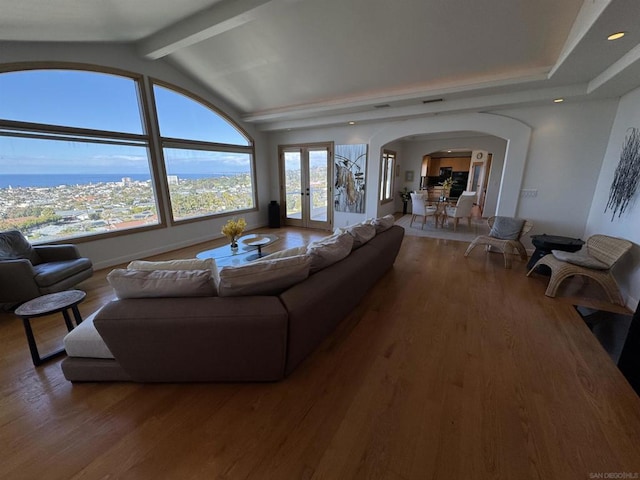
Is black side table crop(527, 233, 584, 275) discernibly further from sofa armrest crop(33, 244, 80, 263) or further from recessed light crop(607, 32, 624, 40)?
sofa armrest crop(33, 244, 80, 263)

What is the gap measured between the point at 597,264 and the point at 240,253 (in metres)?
4.34

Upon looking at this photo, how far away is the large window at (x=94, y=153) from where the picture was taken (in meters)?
3.23

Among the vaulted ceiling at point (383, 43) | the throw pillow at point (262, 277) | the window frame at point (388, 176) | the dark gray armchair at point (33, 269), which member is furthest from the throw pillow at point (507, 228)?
the dark gray armchair at point (33, 269)

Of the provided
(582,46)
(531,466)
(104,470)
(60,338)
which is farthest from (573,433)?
(60,338)

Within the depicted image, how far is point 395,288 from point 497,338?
46.8 inches

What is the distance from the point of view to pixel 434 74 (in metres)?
3.87

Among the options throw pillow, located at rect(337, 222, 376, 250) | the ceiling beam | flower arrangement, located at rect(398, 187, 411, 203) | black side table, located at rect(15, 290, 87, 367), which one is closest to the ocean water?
the ceiling beam

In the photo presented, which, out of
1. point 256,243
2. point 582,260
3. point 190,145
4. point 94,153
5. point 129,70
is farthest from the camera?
point 190,145

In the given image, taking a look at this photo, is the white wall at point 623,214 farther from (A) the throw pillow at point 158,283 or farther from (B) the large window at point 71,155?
(B) the large window at point 71,155

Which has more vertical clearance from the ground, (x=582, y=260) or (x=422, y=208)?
(x=422, y=208)

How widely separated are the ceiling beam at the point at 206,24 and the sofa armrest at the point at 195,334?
2.98 metres

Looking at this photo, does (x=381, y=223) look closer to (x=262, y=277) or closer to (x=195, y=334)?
(x=262, y=277)

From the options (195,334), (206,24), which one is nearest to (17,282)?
A: (195,334)

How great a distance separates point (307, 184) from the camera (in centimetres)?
684
